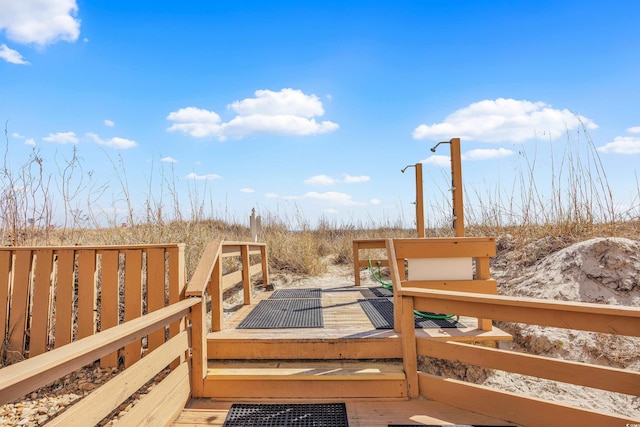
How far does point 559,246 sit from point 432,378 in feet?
13.3

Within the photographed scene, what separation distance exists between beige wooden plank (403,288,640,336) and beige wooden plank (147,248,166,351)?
6.49 ft

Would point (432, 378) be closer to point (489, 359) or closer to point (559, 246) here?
point (489, 359)

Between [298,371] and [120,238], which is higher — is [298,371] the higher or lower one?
the lower one

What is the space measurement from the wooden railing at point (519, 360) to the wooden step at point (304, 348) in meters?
0.33

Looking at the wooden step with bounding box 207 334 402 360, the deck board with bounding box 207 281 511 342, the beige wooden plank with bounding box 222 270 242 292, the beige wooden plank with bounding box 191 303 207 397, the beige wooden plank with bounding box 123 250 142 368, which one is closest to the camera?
the beige wooden plank with bounding box 191 303 207 397

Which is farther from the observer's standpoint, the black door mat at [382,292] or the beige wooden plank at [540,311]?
the black door mat at [382,292]

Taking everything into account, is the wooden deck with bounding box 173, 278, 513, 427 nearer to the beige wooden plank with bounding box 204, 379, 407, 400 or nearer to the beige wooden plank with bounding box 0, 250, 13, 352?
the beige wooden plank with bounding box 204, 379, 407, 400

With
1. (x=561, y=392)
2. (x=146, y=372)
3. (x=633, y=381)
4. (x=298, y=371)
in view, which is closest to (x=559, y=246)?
(x=561, y=392)

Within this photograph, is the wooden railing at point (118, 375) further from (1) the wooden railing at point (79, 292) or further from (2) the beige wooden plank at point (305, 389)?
(1) the wooden railing at point (79, 292)

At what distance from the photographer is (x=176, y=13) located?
599 cm

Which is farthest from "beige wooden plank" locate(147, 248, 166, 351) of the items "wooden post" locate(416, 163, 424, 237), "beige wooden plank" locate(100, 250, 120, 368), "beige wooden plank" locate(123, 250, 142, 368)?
"wooden post" locate(416, 163, 424, 237)

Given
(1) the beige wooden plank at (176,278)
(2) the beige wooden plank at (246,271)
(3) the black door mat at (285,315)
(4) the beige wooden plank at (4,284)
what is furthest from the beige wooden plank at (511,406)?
(4) the beige wooden plank at (4,284)

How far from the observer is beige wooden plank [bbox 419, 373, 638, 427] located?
5.58 ft

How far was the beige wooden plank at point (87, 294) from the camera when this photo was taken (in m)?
2.89
